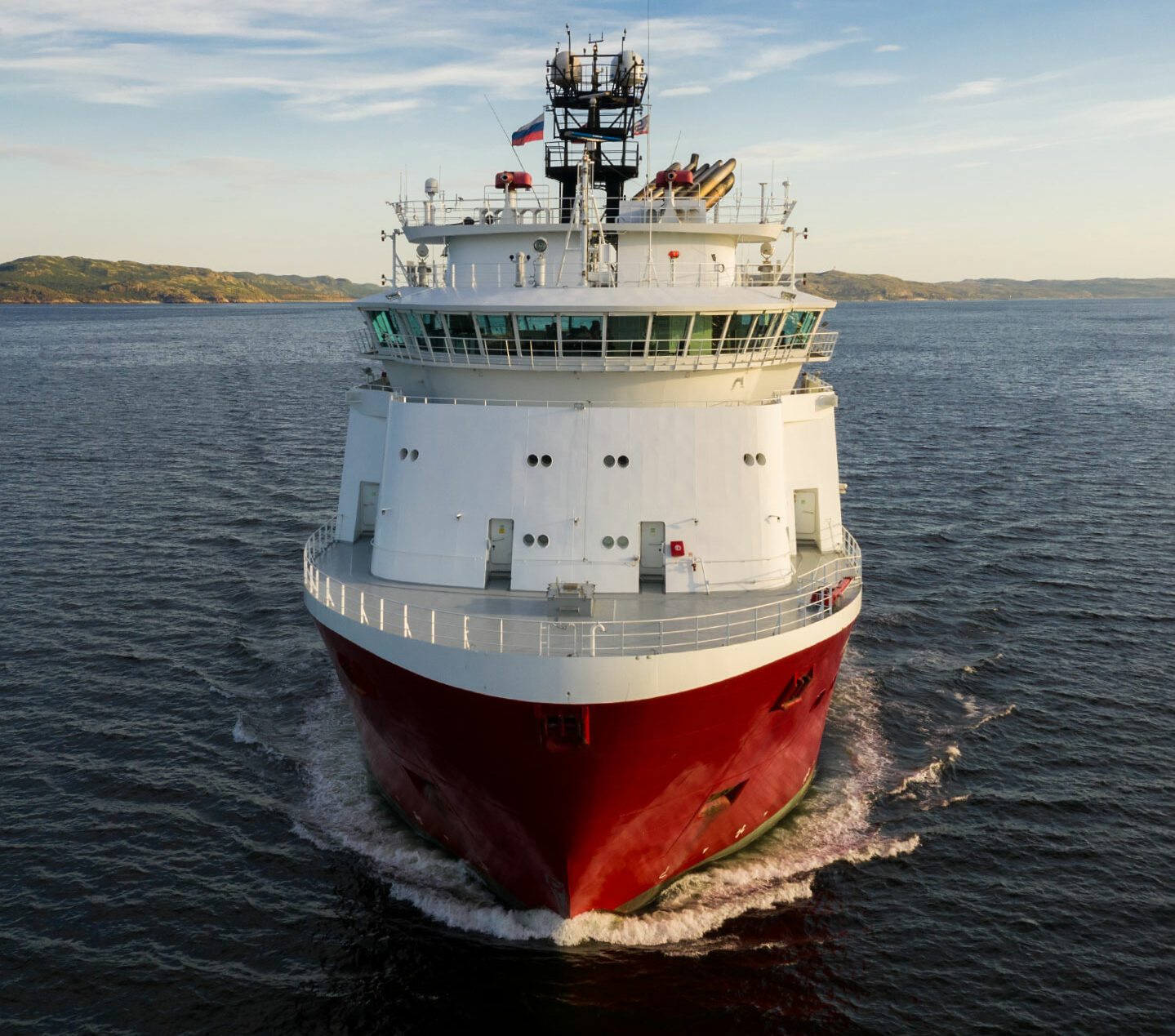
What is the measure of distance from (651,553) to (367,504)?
26.4 ft

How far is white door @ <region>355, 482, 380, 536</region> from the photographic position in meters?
24.4

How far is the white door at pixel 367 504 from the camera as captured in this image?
24.4 metres

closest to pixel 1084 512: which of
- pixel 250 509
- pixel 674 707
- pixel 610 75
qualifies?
pixel 610 75

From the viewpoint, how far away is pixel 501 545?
20.3 meters

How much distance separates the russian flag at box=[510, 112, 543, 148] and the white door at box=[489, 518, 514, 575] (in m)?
9.34

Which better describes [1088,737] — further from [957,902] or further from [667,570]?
[667,570]

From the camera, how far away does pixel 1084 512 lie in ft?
143

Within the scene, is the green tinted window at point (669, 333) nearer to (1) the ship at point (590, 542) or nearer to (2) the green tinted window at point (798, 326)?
(1) the ship at point (590, 542)

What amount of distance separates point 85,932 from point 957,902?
1647 centimetres

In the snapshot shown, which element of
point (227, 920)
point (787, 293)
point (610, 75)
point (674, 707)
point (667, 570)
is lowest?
point (227, 920)

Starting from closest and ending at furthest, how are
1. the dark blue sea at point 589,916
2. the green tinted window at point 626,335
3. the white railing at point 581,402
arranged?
the dark blue sea at point 589,916
the green tinted window at point 626,335
the white railing at point 581,402

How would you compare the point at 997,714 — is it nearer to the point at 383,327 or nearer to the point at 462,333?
the point at 462,333

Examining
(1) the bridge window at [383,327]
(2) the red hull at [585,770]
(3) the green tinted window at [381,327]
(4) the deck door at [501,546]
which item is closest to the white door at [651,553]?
(4) the deck door at [501,546]

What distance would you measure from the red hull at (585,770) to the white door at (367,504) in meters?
4.33
